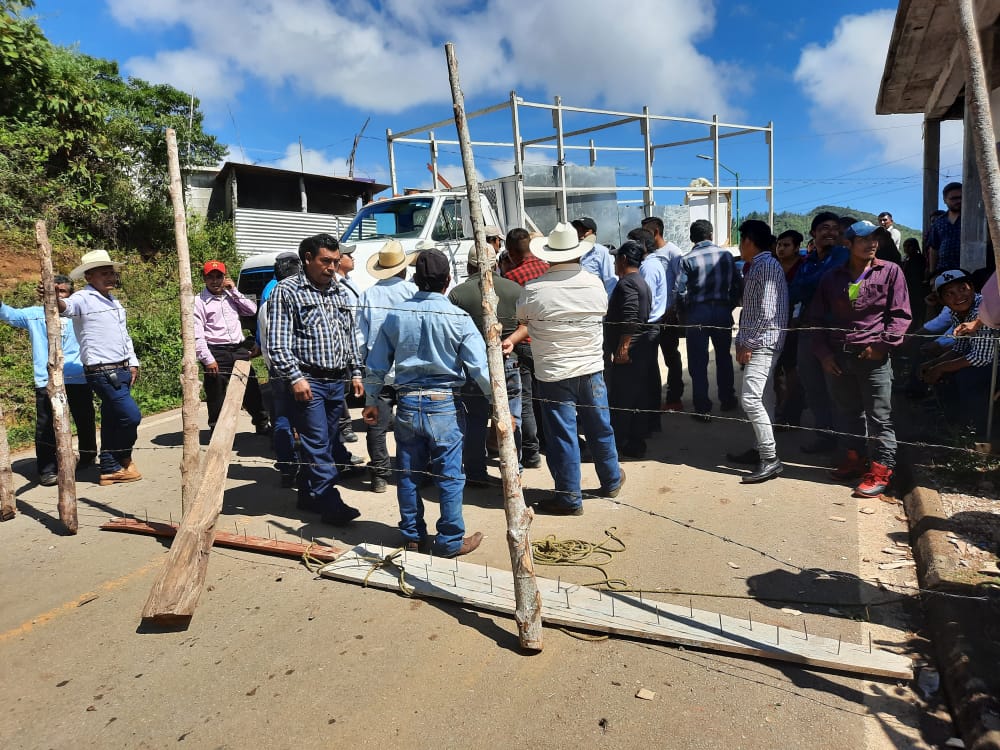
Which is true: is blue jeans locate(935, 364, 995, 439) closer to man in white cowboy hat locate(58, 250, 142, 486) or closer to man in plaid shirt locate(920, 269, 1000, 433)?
man in plaid shirt locate(920, 269, 1000, 433)

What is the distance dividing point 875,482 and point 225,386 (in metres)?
6.02

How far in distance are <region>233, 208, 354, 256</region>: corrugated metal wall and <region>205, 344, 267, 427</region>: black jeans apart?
12.9 metres

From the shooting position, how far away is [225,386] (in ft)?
23.5

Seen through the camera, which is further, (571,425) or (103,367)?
(103,367)

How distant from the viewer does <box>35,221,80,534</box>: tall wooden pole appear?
16.4 feet

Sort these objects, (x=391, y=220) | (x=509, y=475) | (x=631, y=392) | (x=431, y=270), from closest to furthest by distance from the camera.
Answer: (x=509, y=475) < (x=431, y=270) < (x=631, y=392) < (x=391, y=220)

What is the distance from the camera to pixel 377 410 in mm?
4562

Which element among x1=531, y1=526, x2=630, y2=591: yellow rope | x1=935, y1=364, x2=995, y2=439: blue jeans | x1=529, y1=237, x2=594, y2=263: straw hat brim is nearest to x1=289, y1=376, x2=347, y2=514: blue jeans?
x1=531, y1=526, x2=630, y2=591: yellow rope

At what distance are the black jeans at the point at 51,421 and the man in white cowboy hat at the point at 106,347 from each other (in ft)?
0.77

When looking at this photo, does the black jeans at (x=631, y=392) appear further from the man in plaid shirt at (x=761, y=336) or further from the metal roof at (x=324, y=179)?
the metal roof at (x=324, y=179)

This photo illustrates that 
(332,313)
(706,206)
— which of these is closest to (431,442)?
(332,313)

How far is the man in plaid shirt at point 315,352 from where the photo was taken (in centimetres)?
465

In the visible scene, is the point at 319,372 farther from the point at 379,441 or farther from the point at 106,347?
the point at 106,347

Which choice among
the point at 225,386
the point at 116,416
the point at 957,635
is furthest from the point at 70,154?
the point at 957,635
